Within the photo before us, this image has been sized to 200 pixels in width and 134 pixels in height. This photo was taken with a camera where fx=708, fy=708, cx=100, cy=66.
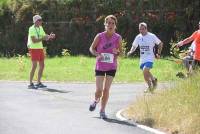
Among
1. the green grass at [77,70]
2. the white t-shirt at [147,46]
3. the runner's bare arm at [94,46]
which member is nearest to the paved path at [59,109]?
the white t-shirt at [147,46]

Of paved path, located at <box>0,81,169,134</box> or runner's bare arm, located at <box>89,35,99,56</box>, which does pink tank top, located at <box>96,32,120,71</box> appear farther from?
paved path, located at <box>0,81,169,134</box>

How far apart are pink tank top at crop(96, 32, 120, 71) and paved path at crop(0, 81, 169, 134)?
0.95 m

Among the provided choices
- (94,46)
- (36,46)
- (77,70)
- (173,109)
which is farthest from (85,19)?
(173,109)

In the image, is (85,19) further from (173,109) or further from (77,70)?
(173,109)

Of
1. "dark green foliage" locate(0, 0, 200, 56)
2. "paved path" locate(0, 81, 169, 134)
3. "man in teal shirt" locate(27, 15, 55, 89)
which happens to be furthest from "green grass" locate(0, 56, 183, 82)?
"dark green foliage" locate(0, 0, 200, 56)

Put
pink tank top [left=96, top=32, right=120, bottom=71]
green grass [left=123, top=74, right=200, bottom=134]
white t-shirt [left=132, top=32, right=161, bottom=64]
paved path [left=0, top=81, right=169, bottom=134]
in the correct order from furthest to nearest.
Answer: white t-shirt [left=132, top=32, right=161, bottom=64] → pink tank top [left=96, top=32, right=120, bottom=71] → paved path [left=0, top=81, right=169, bottom=134] → green grass [left=123, top=74, right=200, bottom=134]

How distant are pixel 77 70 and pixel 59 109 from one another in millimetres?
9046

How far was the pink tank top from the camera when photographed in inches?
511

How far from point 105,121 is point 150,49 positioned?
16.1 ft

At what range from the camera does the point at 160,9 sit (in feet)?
99.2

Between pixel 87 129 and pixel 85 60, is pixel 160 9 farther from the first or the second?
pixel 87 129

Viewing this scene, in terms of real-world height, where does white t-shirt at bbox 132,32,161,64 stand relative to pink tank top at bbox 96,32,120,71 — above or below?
below

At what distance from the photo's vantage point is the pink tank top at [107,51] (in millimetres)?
12984

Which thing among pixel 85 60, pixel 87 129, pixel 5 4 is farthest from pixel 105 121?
pixel 5 4
